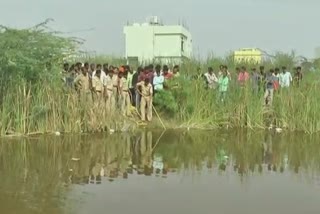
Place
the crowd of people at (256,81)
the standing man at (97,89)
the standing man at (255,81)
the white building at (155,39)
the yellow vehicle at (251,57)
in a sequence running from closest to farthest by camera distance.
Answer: the standing man at (97,89)
the standing man at (255,81)
the crowd of people at (256,81)
the yellow vehicle at (251,57)
the white building at (155,39)

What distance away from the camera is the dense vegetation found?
14.3m

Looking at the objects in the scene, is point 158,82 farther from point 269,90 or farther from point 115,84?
point 269,90

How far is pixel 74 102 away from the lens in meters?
14.7

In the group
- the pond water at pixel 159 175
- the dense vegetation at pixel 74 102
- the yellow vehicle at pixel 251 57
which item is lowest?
the pond water at pixel 159 175

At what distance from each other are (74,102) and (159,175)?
551cm

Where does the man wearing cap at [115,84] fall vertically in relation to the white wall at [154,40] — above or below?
below

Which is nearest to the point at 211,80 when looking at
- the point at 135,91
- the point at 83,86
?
the point at 135,91

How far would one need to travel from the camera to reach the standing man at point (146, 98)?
55.3 feet

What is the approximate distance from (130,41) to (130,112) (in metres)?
32.6

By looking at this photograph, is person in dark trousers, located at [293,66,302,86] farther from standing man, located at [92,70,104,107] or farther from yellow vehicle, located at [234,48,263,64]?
standing man, located at [92,70,104,107]

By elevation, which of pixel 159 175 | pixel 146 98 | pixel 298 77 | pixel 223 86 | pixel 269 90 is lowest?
pixel 159 175

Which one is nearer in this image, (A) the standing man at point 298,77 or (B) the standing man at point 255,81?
(B) the standing man at point 255,81

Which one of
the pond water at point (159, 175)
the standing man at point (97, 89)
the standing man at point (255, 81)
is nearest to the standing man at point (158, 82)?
the standing man at point (97, 89)

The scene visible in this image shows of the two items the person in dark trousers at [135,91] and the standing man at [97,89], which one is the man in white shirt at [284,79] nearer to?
the person in dark trousers at [135,91]
